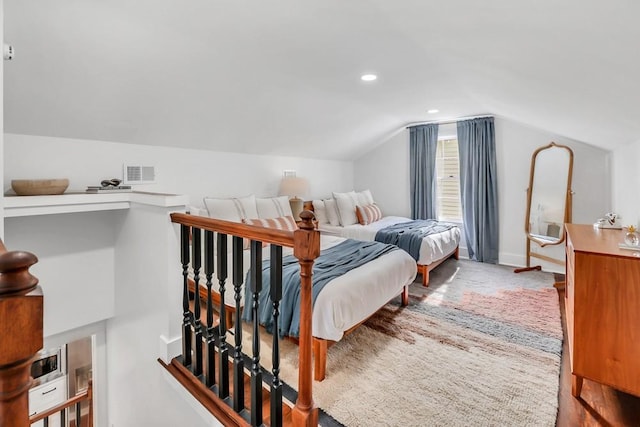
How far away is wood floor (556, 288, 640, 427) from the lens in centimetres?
173

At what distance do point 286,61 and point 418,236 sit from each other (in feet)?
Answer: 7.97

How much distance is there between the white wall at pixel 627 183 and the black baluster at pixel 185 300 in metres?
3.20

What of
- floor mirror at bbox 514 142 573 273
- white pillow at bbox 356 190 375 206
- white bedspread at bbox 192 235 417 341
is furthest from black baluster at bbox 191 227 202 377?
floor mirror at bbox 514 142 573 273

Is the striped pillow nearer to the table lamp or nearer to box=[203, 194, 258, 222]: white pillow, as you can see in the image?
box=[203, 194, 258, 222]: white pillow

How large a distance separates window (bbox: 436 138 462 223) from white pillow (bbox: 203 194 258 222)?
11.0ft

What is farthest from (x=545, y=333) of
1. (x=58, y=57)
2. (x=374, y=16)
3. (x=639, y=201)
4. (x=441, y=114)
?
(x=58, y=57)

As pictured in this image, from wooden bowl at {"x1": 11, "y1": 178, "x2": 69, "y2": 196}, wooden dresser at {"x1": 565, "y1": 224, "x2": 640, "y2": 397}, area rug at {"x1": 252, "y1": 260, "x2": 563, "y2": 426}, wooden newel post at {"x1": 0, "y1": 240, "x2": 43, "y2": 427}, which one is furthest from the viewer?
wooden bowl at {"x1": 11, "y1": 178, "x2": 69, "y2": 196}

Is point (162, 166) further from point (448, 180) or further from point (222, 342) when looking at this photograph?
point (448, 180)

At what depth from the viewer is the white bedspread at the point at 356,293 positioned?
204 cm

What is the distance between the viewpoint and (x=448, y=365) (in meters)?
2.24

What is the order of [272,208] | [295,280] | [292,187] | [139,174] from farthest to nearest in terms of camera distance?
[292,187], [272,208], [139,174], [295,280]

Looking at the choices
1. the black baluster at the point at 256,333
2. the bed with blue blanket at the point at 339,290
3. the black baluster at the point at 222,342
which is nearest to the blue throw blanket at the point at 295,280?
the bed with blue blanket at the point at 339,290

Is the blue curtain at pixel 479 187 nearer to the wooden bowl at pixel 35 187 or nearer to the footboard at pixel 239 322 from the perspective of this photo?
the footboard at pixel 239 322

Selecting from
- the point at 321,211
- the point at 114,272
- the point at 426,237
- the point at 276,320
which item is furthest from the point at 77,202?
the point at 426,237
